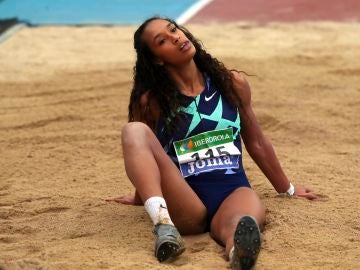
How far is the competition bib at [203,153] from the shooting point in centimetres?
431

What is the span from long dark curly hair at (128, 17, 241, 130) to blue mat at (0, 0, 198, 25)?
4.68 metres

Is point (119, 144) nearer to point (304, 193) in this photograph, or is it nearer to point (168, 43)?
point (304, 193)

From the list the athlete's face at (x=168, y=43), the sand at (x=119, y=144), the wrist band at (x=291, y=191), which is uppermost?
the athlete's face at (x=168, y=43)

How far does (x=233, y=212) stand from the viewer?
415 centimetres

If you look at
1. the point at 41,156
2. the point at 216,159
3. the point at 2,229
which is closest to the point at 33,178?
the point at 41,156

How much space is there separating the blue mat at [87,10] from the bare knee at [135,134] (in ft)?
16.6

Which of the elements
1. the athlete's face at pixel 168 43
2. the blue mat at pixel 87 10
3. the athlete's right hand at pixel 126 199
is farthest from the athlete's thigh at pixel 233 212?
the blue mat at pixel 87 10

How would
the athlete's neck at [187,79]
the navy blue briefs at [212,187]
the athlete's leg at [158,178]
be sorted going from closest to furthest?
the athlete's leg at [158,178] < the navy blue briefs at [212,187] < the athlete's neck at [187,79]

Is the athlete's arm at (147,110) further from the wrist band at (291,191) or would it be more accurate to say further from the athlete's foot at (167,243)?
the wrist band at (291,191)

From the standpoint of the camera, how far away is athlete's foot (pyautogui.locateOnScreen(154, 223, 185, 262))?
3.83 meters

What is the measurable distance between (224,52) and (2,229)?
12.6 feet

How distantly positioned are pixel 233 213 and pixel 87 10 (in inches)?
227

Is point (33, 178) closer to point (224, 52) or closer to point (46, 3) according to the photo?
point (224, 52)

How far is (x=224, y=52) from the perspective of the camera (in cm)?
794
